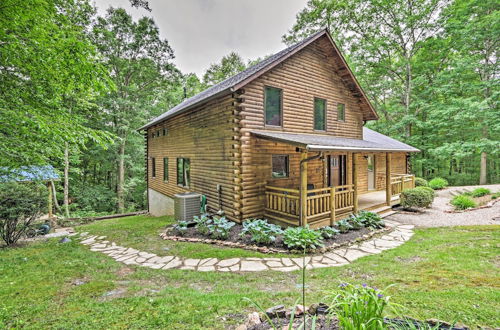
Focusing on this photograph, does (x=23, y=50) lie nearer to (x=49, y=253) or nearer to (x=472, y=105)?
(x=49, y=253)

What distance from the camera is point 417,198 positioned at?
9562mm

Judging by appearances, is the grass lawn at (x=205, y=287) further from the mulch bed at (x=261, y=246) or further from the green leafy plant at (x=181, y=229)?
the green leafy plant at (x=181, y=229)

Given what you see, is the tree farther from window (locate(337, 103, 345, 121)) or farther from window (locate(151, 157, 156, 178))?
window (locate(337, 103, 345, 121))

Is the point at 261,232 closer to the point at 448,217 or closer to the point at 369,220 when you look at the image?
the point at 369,220

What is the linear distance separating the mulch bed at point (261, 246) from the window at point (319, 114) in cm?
482

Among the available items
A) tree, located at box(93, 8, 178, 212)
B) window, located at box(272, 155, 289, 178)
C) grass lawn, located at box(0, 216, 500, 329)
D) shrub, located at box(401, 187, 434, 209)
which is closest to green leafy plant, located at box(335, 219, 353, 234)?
grass lawn, located at box(0, 216, 500, 329)

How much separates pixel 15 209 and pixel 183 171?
5.89 meters

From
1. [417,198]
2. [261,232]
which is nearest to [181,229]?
[261,232]

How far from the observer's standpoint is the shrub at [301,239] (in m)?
5.44

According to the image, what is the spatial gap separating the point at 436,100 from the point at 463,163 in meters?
8.37

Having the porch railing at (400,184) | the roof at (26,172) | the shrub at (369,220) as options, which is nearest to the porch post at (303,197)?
the shrub at (369,220)

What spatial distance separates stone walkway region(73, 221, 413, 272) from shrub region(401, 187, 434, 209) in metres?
4.19

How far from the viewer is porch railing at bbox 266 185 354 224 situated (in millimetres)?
6762

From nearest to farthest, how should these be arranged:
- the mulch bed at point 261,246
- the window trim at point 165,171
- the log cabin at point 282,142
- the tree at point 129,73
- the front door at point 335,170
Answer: the mulch bed at point 261,246 < the log cabin at point 282,142 < the front door at point 335,170 < the window trim at point 165,171 < the tree at point 129,73
